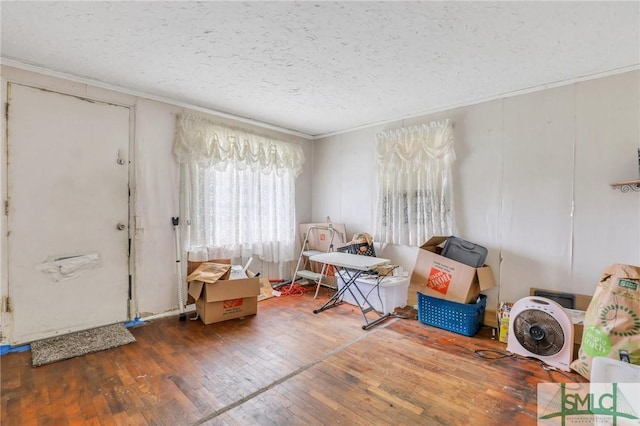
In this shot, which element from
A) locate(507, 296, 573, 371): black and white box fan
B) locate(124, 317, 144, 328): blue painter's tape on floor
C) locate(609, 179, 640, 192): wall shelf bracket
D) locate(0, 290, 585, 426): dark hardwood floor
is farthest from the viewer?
locate(124, 317, 144, 328): blue painter's tape on floor

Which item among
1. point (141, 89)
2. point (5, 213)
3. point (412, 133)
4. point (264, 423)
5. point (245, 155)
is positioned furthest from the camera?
point (245, 155)

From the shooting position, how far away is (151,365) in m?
2.24

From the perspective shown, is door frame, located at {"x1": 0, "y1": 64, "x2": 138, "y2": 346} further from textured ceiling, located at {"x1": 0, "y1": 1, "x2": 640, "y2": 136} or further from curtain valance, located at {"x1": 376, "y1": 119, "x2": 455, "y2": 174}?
curtain valance, located at {"x1": 376, "y1": 119, "x2": 455, "y2": 174}

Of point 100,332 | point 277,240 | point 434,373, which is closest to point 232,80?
point 277,240

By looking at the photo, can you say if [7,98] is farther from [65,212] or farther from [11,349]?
[11,349]

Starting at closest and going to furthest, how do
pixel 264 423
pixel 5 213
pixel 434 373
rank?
pixel 264 423 < pixel 434 373 < pixel 5 213

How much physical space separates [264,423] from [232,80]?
2712 millimetres

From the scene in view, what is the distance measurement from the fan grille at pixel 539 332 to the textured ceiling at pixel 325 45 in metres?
2.03

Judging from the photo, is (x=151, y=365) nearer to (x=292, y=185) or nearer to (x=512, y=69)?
(x=292, y=185)

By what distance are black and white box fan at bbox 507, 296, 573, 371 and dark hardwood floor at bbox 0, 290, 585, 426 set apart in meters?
0.11

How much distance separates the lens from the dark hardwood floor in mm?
1708

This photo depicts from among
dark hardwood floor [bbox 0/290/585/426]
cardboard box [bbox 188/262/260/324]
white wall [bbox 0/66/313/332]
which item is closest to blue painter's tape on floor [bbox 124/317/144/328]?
white wall [bbox 0/66/313/332]

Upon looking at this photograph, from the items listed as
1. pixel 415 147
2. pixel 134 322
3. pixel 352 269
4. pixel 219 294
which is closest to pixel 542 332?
pixel 352 269

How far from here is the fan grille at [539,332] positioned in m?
2.24
